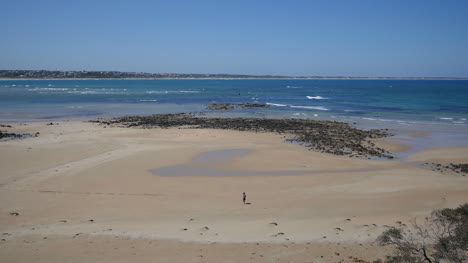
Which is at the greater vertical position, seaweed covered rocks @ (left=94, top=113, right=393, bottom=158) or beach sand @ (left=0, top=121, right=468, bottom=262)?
seaweed covered rocks @ (left=94, top=113, right=393, bottom=158)

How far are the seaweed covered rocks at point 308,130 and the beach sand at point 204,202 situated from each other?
7.25ft

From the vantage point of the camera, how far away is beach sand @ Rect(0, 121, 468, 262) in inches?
337

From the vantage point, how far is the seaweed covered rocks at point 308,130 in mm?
22189

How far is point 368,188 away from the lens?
14211 mm

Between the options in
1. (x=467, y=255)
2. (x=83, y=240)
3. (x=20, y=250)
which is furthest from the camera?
(x=83, y=240)

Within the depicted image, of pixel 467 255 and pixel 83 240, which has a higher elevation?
pixel 467 255

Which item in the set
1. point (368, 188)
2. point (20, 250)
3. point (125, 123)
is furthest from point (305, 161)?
point (125, 123)

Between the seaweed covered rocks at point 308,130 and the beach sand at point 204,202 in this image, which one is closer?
the beach sand at point 204,202

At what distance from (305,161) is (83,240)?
1264 centimetres

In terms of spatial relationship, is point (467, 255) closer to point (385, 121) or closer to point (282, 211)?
point (282, 211)

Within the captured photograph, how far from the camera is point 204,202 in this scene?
41.0 feet

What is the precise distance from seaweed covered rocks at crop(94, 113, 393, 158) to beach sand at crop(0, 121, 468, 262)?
7.25ft

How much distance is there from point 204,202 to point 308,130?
18519 millimetres

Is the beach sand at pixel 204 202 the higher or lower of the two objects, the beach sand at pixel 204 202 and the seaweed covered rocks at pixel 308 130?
the lower
